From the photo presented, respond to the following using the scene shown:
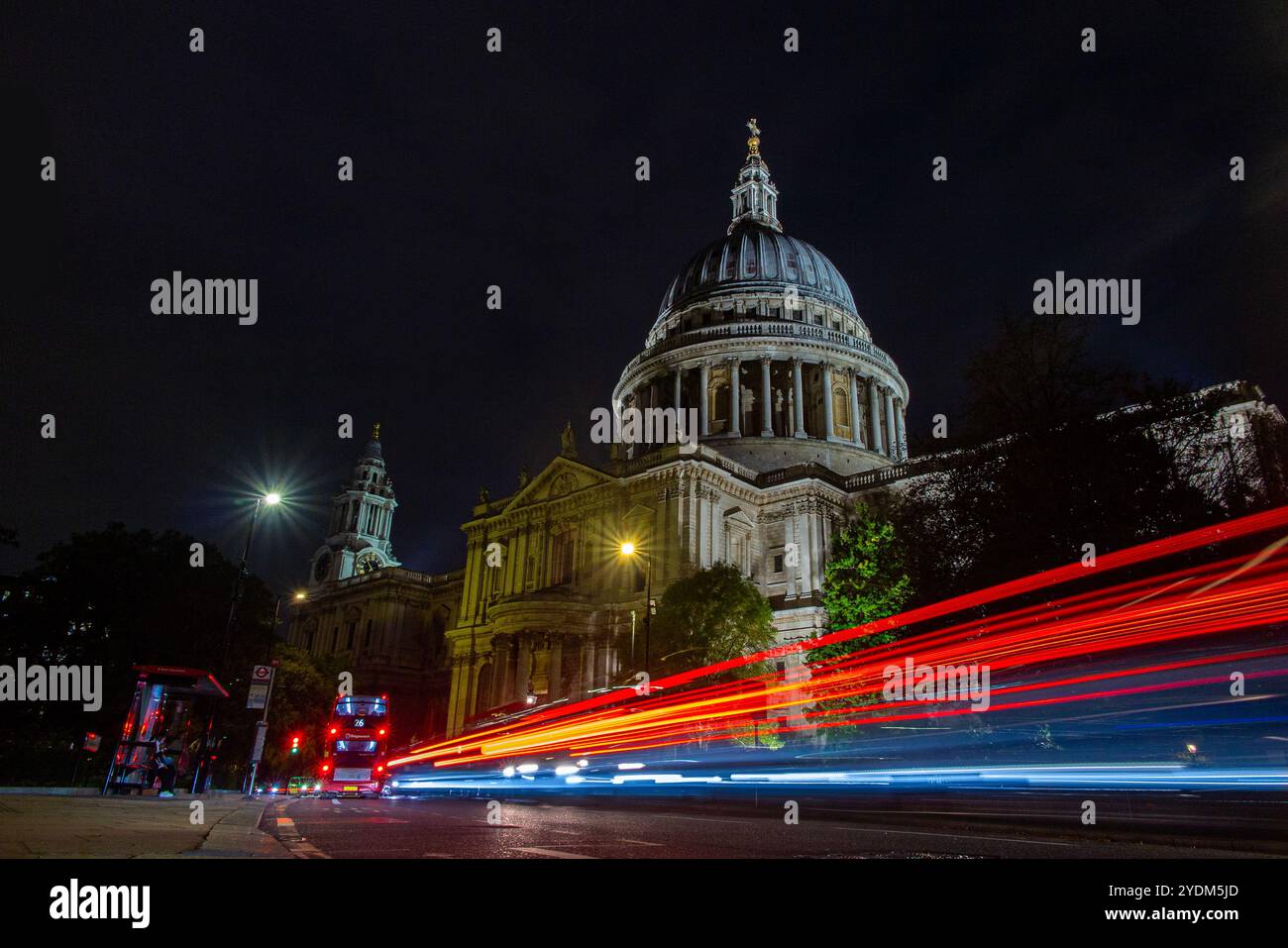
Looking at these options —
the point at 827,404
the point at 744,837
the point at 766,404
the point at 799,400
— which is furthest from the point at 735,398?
the point at 744,837

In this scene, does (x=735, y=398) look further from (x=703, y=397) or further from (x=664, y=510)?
(x=664, y=510)

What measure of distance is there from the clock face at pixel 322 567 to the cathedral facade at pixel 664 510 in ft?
1.10

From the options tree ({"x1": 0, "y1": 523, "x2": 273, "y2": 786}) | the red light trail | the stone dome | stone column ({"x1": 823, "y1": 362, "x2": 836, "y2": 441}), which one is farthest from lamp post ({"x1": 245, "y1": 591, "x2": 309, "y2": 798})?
the stone dome

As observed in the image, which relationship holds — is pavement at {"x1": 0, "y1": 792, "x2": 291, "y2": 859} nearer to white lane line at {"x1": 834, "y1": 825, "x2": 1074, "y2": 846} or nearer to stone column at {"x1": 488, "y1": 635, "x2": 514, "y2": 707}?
white lane line at {"x1": 834, "y1": 825, "x2": 1074, "y2": 846}

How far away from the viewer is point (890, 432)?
73.3m

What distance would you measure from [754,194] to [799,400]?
36886mm

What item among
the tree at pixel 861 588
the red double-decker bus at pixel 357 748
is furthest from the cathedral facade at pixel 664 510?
the red double-decker bus at pixel 357 748

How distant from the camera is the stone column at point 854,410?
226 feet

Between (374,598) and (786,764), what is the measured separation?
6418cm

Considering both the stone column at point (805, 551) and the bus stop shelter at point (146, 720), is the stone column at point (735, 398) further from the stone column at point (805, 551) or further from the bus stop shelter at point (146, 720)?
the bus stop shelter at point (146, 720)

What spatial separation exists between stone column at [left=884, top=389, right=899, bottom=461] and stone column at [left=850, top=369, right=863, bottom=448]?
3281 mm

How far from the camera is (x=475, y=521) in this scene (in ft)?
211

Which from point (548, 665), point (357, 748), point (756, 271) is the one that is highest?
point (756, 271)
